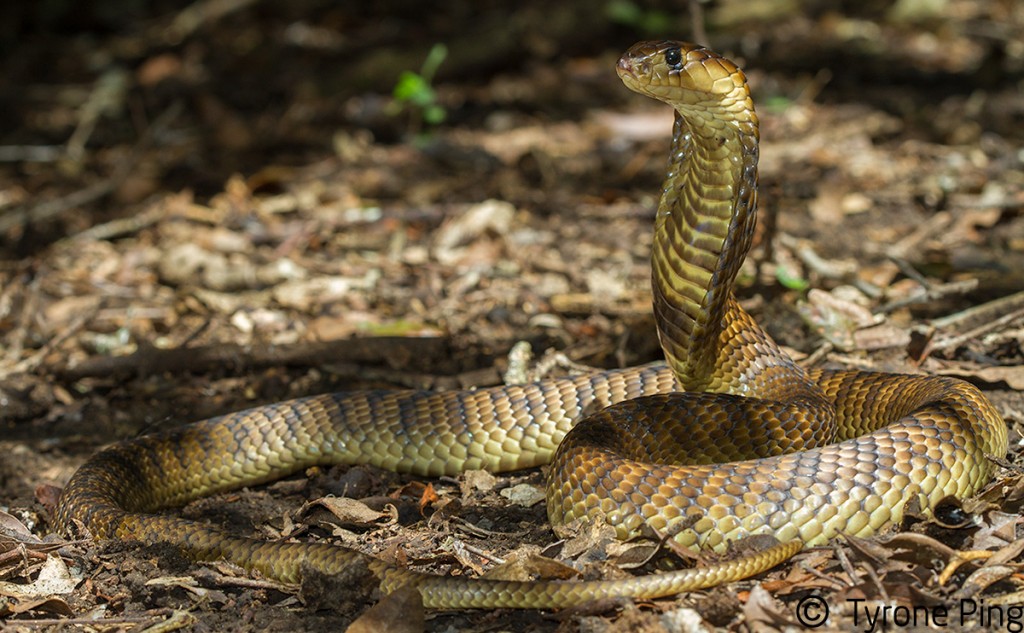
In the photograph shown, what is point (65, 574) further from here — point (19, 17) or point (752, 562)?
point (19, 17)

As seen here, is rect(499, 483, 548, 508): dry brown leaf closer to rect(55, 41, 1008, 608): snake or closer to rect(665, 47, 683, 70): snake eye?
rect(55, 41, 1008, 608): snake

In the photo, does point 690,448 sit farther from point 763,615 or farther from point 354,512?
point 354,512

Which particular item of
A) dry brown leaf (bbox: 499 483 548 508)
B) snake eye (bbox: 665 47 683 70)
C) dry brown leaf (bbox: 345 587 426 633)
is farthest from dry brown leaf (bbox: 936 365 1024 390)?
dry brown leaf (bbox: 345 587 426 633)

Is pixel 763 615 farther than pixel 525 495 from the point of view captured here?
No

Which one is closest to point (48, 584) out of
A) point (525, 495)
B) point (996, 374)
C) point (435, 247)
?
point (525, 495)

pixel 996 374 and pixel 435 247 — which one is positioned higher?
pixel 996 374

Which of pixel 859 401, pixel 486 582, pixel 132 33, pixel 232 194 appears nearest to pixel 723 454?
pixel 859 401

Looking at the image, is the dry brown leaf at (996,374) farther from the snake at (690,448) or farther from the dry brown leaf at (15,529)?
the dry brown leaf at (15,529)
